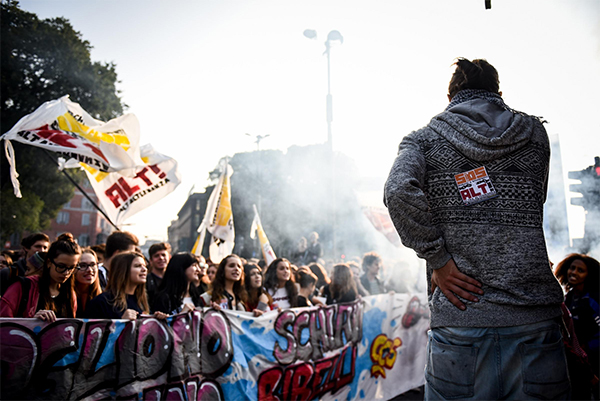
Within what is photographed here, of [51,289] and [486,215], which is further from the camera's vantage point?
[51,289]

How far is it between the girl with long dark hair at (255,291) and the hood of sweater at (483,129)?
380cm

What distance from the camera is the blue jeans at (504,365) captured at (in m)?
1.52

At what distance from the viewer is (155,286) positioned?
16.1ft

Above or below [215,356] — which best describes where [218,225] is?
above

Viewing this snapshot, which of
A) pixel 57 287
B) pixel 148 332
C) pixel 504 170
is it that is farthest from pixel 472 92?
pixel 57 287

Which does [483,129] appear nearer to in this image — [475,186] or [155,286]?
[475,186]

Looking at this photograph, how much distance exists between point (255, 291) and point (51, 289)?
2387 mm

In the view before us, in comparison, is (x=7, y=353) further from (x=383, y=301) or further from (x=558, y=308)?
(x=383, y=301)

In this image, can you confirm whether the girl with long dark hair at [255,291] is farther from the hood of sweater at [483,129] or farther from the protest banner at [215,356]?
the hood of sweater at [483,129]

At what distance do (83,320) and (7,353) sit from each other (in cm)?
50

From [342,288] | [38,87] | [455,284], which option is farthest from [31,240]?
[38,87]

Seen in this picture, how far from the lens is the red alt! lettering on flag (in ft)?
5.41

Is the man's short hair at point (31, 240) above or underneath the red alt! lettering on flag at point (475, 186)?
underneath

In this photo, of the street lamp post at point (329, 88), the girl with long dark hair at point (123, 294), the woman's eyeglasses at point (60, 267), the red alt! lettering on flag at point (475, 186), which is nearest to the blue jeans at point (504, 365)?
the red alt! lettering on flag at point (475, 186)
